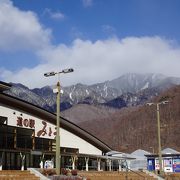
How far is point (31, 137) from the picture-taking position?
161 ft

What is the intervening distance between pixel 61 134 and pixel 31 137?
7.80 meters

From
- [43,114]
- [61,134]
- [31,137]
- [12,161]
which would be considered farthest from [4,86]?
[61,134]

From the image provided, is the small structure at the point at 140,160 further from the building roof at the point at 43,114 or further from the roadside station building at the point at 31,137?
the roadside station building at the point at 31,137

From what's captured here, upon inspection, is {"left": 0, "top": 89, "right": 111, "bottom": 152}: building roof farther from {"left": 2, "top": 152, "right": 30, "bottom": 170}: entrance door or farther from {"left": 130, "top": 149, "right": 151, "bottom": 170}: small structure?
{"left": 130, "top": 149, "right": 151, "bottom": 170}: small structure

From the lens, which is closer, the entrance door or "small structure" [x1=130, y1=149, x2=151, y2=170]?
the entrance door

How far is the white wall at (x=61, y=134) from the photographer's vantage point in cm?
4550

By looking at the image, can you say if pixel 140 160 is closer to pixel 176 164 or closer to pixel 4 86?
pixel 176 164

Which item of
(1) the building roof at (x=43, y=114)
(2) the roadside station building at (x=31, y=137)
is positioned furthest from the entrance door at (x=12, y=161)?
(1) the building roof at (x=43, y=114)

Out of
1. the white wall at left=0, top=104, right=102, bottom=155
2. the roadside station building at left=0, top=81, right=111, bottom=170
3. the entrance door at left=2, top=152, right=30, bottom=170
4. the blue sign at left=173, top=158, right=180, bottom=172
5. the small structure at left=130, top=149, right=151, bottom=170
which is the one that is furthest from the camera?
the small structure at left=130, top=149, right=151, bottom=170

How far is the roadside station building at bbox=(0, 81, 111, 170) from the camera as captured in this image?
1771 inches

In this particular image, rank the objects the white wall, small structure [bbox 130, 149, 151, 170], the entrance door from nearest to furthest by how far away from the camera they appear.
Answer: the entrance door → the white wall → small structure [bbox 130, 149, 151, 170]

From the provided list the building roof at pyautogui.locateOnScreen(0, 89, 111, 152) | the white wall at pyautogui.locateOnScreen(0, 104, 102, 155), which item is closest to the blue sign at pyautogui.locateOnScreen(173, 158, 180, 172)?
the building roof at pyautogui.locateOnScreen(0, 89, 111, 152)

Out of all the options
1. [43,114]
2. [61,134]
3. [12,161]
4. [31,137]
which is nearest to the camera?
[12,161]

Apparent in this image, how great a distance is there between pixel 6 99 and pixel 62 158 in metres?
14.6
